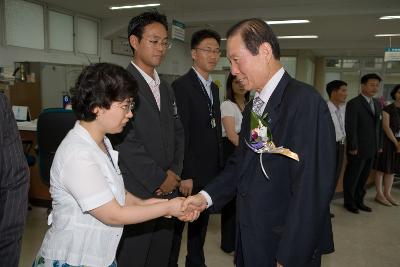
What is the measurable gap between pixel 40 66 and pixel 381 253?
20.7 ft

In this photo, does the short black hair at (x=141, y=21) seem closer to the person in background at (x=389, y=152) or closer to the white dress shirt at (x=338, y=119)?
the white dress shirt at (x=338, y=119)

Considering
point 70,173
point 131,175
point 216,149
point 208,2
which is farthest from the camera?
point 208,2

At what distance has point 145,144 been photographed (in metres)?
Result: 1.86

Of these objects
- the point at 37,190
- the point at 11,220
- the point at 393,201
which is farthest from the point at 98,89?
the point at 393,201

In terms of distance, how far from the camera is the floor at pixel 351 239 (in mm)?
2908

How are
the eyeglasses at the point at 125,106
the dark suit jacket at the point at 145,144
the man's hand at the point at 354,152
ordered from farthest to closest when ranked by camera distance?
the man's hand at the point at 354,152 → the dark suit jacket at the point at 145,144 → the eyeglasses at the point at 125,106

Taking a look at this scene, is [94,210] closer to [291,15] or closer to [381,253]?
[381,253]

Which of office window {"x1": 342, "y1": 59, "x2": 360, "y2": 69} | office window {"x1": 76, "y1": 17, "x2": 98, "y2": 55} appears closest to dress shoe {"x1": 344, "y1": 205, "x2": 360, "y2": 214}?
office window {"x1": 76, "y1": 17, "x2": 98, "y2": 55}

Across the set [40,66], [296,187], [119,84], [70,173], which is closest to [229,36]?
[119,84]

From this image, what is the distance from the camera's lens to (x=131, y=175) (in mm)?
1846

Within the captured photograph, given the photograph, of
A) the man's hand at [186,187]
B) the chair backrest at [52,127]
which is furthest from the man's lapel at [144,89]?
the chair backrest at [52,127]

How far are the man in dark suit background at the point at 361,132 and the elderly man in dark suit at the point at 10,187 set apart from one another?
3742 millimetres

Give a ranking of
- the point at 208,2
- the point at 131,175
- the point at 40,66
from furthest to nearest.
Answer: the point at 208,2 < the point at 40,66 < the point at 131,175

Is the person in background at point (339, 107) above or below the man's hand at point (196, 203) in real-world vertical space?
above
